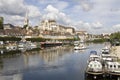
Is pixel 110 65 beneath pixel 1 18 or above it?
beneath

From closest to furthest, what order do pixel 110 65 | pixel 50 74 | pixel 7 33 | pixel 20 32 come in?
pixel 110 65 → pixel 50 74 → pixel 7 33 → pixel 20 32

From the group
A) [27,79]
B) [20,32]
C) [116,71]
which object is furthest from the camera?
[20,32]

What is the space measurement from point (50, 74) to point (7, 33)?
384ft

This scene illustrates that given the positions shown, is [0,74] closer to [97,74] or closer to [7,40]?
[97,74]

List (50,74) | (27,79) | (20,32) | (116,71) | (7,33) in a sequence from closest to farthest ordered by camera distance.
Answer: (116,71), (27,79), (50,74), (7,33), (20,32)

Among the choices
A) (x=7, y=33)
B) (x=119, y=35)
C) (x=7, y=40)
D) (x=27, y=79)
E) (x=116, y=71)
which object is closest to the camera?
(x=116, y=71)

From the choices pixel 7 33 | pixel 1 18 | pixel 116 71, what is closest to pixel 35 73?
pixel 116 71

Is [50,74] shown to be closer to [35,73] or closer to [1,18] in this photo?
[35,73]

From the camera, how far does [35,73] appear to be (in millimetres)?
45719

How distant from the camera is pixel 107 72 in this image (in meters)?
36.5

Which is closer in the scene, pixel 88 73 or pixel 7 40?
pixel 88 73

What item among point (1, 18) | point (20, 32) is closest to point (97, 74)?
point (1, 18)

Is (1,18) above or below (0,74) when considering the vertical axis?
above

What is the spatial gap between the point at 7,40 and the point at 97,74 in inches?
3697
